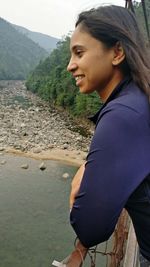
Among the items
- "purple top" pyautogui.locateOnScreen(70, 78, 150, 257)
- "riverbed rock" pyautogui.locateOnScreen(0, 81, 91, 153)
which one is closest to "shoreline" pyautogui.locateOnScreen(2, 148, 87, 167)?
"riverbed rock" pyautogui.locateOnScreen(0, 81, 91, 153)

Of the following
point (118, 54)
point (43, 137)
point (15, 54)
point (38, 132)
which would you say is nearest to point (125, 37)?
point (118, 54)

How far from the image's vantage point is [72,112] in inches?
909

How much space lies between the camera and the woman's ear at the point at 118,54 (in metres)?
1.06

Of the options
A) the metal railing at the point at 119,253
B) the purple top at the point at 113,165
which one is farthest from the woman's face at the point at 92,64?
the metal railing at the point at 119,253

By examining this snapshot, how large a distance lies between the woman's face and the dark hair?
2 cm

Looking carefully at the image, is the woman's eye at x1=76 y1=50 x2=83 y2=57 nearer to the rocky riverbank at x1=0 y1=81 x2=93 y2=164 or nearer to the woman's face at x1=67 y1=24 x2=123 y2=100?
the woman's face at x1=67 y1=24 x2=123 y2=100

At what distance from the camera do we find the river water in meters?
6.46

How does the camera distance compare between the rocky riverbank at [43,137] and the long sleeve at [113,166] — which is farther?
the rocky riverbank at [43,137]

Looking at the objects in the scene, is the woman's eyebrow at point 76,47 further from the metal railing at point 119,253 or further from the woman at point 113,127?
the metal railing at point 119,253

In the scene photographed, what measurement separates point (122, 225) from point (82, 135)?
13.6 m

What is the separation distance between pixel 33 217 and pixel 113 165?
7.34 m

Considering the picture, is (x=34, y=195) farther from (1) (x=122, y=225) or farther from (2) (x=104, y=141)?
(2) (x=104, y=141)

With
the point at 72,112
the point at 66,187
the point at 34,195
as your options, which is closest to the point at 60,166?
the point at 66,187

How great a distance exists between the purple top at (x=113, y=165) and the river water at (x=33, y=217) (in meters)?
5.55
